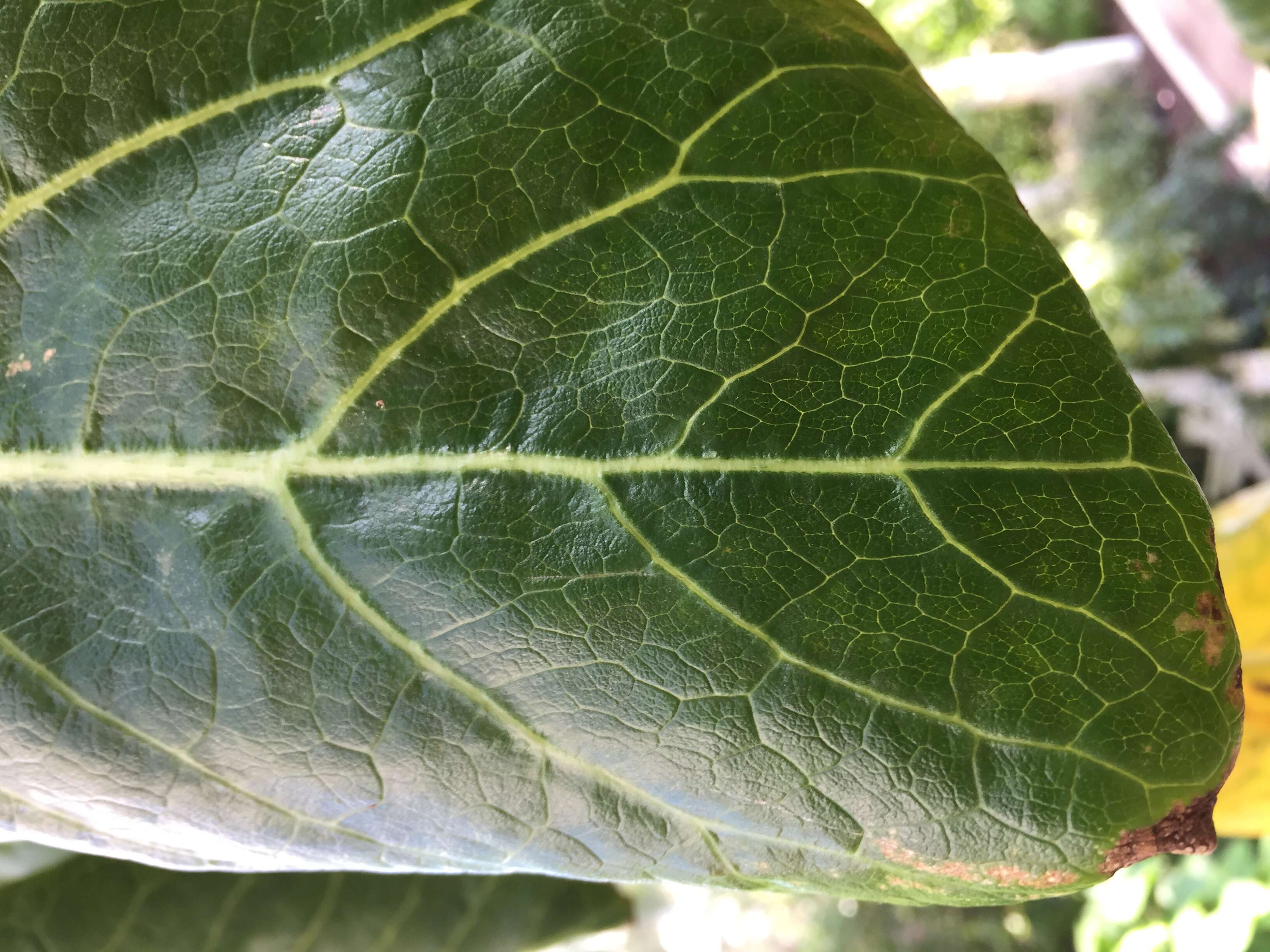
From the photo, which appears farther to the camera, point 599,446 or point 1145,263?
point 1145,263

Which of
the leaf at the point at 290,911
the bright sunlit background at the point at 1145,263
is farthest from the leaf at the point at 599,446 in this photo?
the bright sunlit background at the point at 1145,263

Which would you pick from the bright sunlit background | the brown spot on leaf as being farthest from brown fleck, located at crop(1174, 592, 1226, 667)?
the bright sunlit background

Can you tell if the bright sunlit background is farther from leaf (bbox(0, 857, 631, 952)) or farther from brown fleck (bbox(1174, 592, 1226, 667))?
brown fleck (bbox(1174, 592, 1226, 667))

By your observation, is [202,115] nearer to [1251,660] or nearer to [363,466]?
[363,466]

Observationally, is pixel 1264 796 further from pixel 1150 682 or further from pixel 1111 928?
pixel 1111 928

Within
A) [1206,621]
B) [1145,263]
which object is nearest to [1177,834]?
[1206,621]
